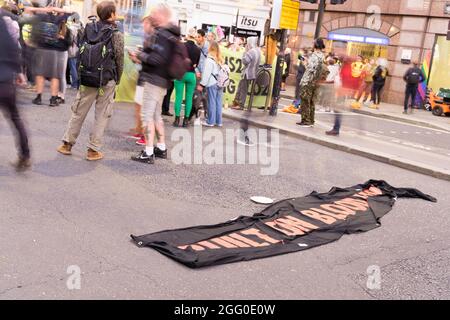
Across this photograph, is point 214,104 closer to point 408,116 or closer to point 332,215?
point 332,215

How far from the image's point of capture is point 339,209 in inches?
236

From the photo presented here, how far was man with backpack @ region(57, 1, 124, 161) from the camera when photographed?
666 cm

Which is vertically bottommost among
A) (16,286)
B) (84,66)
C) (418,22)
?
(16,286)

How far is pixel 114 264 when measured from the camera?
405 cm

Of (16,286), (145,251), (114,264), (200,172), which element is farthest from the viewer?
(200,172)

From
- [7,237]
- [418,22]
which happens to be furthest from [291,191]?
[418,22]

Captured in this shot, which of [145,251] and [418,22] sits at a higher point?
[418,22]

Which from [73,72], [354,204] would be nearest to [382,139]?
[354,204]

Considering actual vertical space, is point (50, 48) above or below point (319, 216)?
above

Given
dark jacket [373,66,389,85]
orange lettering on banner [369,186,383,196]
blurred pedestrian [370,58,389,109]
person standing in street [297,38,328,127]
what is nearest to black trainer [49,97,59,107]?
person standing in street [297,38,328,127]

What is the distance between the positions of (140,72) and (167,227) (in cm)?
266

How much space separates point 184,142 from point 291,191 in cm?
278

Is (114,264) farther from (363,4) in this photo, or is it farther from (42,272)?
(363,4)

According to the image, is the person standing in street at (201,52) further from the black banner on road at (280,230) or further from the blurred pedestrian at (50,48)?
the black banner on road at (280,230)
